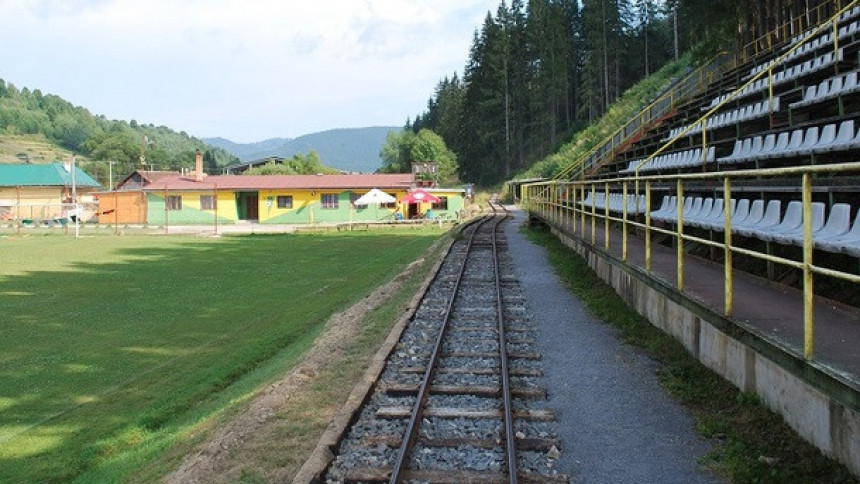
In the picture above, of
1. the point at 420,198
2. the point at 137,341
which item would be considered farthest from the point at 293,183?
the point at 137,341

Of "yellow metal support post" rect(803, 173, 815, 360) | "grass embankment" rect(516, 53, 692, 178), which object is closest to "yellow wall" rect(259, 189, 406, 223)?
"grass embankment" rect(516, 53, 692, 178)

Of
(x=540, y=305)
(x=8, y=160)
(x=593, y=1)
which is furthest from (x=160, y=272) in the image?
(x=8, y=160)

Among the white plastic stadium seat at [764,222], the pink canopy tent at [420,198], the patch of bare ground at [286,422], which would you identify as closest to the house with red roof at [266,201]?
the pink canopy tent at [420,198]

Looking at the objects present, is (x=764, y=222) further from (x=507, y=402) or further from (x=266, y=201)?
(x=266, y=201)

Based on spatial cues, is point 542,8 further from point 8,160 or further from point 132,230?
point 8,160

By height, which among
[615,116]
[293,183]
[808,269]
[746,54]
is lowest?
[808,269]

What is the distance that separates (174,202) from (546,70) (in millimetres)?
40531

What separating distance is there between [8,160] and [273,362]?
16978 centimetres

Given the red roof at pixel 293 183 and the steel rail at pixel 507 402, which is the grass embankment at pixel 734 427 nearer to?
the steel rail at pixel 507 402

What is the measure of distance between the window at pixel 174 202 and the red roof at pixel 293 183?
83 centimetres

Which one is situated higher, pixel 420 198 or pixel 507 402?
pixel 420 198

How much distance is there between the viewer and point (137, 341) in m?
12.9

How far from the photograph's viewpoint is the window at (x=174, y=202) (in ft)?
177

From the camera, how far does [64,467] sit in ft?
24.5
